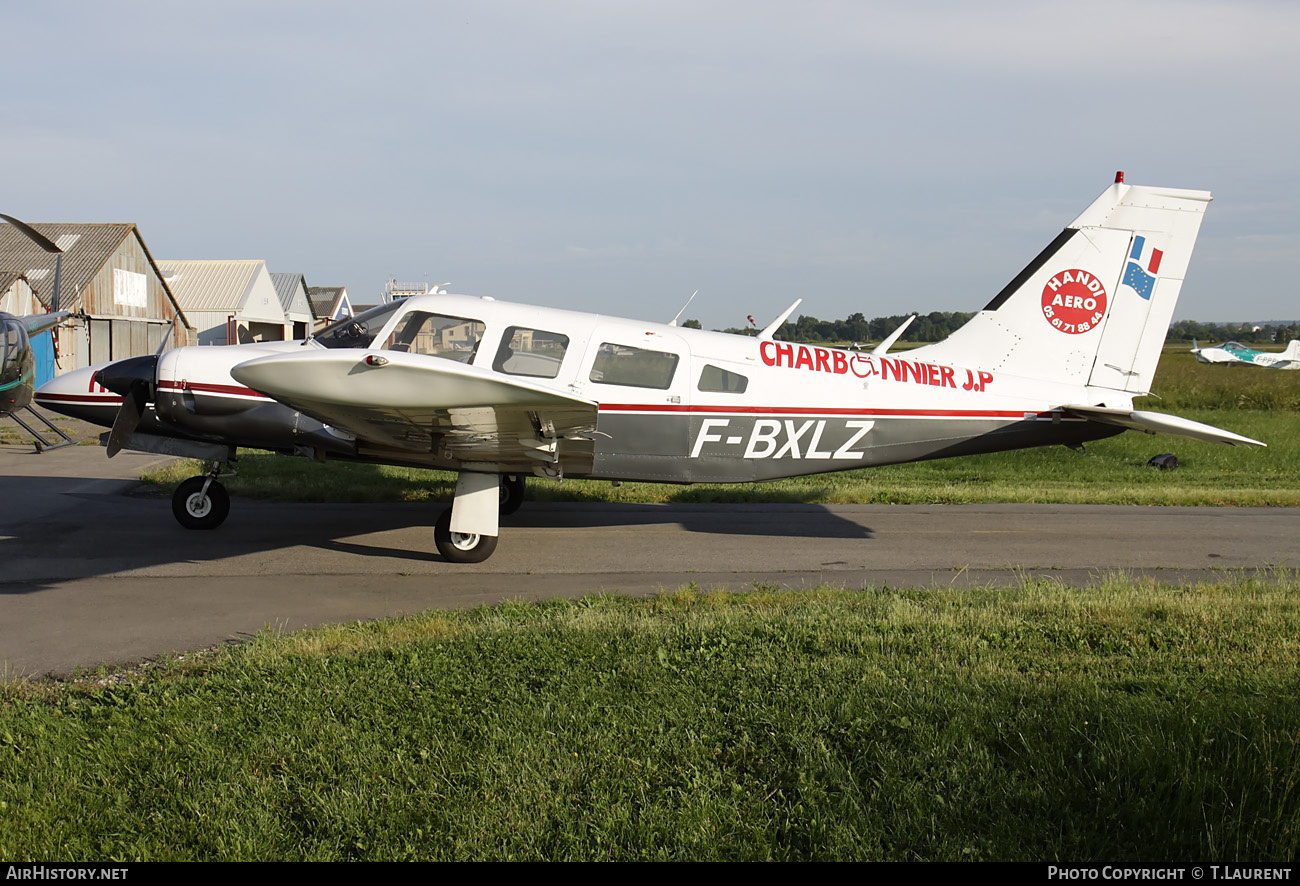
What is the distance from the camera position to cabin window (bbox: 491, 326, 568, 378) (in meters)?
8.55

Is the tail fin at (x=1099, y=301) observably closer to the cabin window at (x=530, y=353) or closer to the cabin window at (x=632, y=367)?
the cabin window at (x=632, y=367)

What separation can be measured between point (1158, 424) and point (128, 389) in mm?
10678

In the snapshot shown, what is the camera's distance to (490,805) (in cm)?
346

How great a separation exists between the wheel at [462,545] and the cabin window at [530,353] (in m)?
1.65

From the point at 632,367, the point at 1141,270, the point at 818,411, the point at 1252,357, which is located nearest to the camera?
the point at 632,367

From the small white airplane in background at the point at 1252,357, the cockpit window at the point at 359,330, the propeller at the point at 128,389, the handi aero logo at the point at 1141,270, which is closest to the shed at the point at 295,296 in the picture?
the propeller at the point at 128,389

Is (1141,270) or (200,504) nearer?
(200,504)

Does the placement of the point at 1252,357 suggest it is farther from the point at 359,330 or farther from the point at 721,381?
the point at 359,330

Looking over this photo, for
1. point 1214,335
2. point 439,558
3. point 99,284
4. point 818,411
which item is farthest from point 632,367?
point 1214,335

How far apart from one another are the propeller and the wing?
8.84ft

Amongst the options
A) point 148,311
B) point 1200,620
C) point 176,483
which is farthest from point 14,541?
point 148,311

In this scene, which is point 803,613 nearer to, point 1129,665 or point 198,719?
point 1129,665

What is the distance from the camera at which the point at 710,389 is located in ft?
30.0

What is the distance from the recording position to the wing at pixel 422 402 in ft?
20.4
